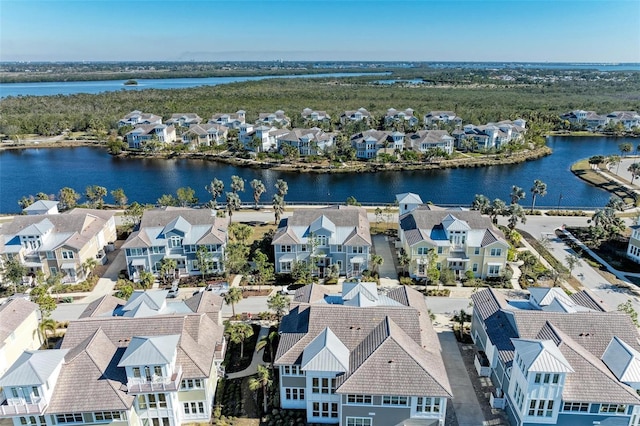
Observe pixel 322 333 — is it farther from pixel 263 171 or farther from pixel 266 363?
pixel 263 171

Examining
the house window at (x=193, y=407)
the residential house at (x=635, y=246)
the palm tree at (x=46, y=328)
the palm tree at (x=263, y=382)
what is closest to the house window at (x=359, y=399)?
the palm tree at (x=263, y=382)

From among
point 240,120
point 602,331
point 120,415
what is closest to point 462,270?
point 602,331

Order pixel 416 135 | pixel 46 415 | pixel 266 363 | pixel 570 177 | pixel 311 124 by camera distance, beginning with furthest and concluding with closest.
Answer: pixel 311 124, pixel 416 135, pixel 570 177, pixel 266 363, pixel 46 415

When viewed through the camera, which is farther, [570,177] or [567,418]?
[570,177]

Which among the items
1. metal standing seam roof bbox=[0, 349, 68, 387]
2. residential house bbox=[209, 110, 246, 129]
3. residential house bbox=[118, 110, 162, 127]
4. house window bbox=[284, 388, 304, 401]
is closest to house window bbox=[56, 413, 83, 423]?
metal standing seam roof bbox=[0, 349, 68, 387]

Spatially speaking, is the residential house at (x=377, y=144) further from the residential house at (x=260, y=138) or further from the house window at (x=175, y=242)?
the house window at (x=175, y=242)

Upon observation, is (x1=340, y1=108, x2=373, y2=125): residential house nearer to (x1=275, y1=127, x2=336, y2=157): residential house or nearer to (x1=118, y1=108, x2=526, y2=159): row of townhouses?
(x1=118, y1=108, x2=526, y2=159): row of townhouses

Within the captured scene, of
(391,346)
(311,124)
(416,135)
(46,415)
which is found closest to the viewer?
(46,415)
